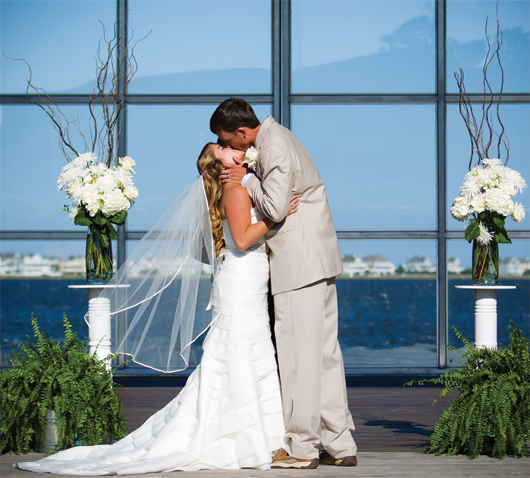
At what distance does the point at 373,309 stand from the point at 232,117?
98.9 ft

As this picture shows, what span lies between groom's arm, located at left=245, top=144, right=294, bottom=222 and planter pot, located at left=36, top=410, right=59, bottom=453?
140cm

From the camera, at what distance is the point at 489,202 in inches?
145

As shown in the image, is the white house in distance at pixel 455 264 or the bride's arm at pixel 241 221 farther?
the white house in distance at pixel 455 264

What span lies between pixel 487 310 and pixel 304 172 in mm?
1796

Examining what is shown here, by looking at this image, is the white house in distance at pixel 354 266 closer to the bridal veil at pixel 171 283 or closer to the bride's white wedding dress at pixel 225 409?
the bridal veil at pixel 171 283

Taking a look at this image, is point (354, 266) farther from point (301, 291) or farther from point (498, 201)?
point (301, 291)

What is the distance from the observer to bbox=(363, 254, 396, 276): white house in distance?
3181 cm

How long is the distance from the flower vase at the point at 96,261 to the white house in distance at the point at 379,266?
2828 centimetres

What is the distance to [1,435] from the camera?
2885 millimetres

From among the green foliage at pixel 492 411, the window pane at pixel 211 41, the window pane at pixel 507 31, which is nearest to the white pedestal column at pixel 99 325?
the green foliage at pixel 492 411

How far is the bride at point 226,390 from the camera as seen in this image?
262 cm

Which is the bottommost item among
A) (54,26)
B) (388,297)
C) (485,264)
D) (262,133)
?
(388,297)

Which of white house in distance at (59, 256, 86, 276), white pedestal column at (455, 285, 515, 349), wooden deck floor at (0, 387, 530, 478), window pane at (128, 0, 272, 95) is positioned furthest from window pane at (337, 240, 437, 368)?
white pedestal column at (455, 285, 515, 349)

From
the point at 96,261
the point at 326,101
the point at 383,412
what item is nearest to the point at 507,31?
the point at 326,101
